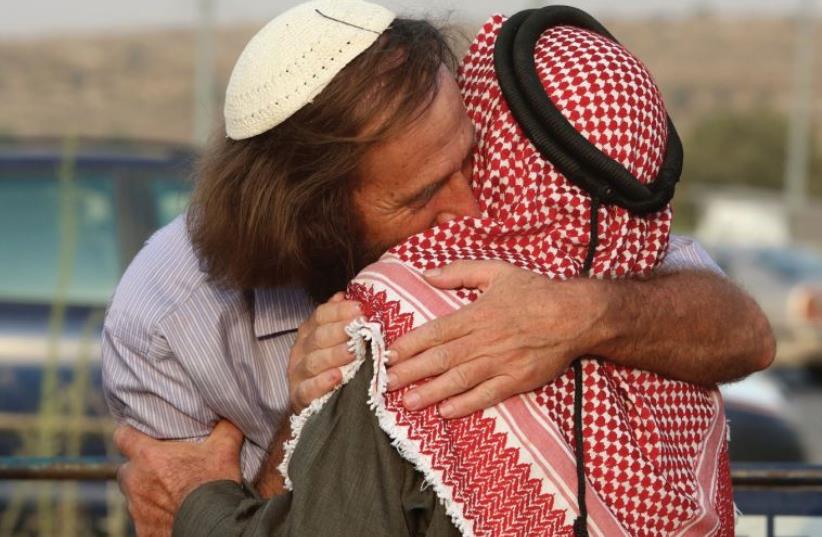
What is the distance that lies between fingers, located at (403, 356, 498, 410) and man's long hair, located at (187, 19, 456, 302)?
0.38m

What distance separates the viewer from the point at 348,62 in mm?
2268

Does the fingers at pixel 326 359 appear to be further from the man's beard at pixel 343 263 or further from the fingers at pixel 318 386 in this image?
the man's beard at pixel 343 263

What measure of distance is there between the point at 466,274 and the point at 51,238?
4.44 m

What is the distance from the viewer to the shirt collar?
8.39ft

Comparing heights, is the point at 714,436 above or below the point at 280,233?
below

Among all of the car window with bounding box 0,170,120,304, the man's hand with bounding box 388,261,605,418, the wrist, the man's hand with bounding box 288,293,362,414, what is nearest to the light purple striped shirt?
the man's hand with bounding box 288,293,362,414

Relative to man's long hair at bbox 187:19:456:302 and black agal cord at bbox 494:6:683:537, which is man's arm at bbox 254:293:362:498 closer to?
man's long hair at bbox 187:19:456:302

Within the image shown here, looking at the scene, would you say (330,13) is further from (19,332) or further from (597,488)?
(19,332)

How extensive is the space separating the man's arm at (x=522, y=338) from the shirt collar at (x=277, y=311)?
1.59 feet

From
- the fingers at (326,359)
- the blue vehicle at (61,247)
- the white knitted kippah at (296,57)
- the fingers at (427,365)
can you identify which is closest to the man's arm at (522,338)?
the fingers at (427,365)

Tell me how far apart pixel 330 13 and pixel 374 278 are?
47 cm

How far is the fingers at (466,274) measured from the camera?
214 cm

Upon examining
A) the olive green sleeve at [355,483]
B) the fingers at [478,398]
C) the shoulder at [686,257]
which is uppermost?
the fingers at [478,398]

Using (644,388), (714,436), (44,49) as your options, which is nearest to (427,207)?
(644,388)
